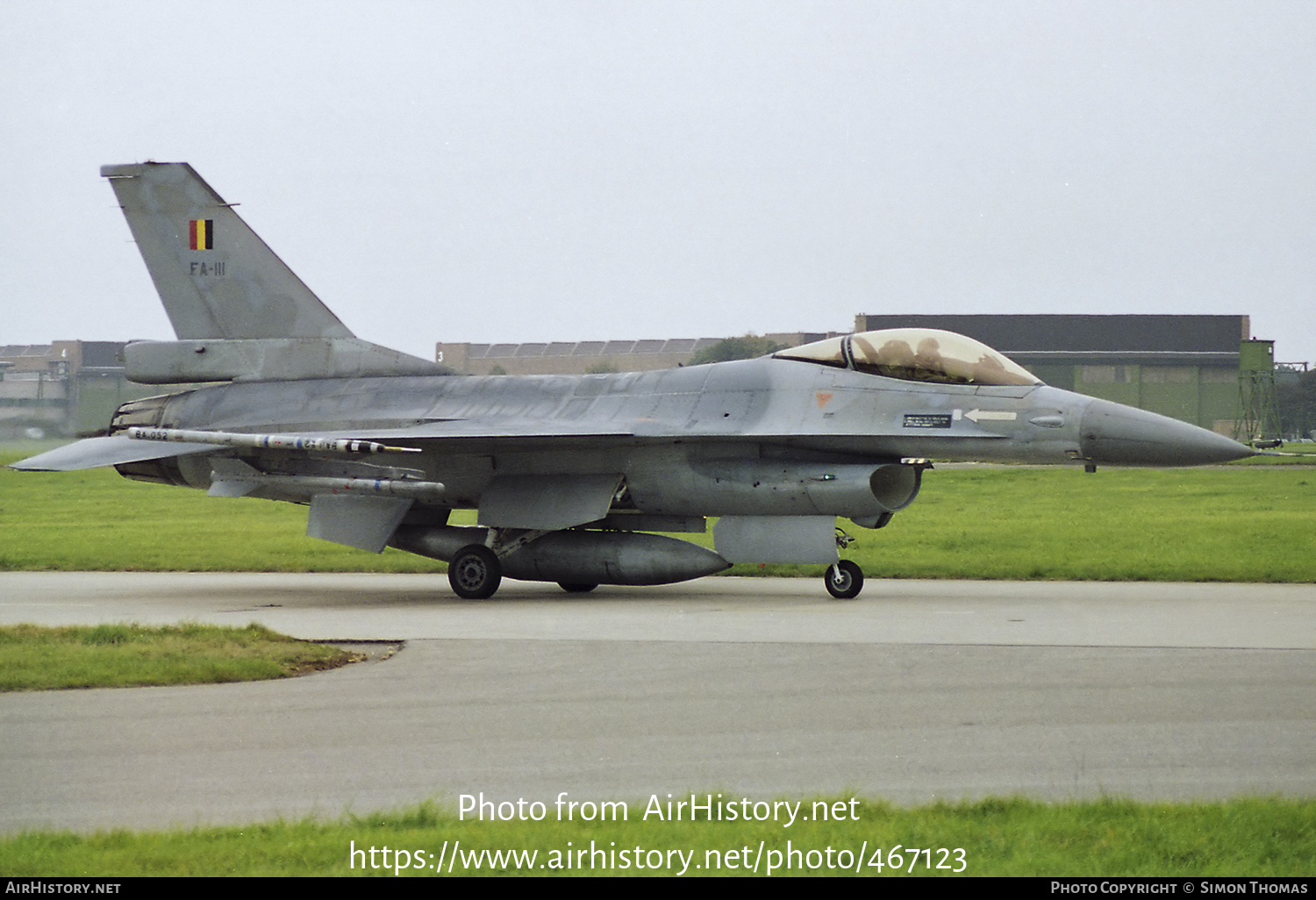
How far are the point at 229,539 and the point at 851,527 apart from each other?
32.6 feet

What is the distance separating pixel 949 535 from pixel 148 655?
13691 millimetres

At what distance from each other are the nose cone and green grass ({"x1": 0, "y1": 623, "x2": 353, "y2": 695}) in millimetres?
7253

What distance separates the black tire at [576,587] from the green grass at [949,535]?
279 cm

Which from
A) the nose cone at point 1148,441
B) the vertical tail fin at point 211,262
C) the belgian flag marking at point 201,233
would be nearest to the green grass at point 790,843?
the nose cone at point 1148,441

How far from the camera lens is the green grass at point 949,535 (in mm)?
16234

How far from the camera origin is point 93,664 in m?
8.26

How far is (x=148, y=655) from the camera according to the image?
8555 millimetres

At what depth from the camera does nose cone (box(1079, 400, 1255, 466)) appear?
40.4 feet

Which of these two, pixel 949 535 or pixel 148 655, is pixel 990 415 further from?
pixel 148 655

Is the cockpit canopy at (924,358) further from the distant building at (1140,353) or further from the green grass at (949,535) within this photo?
the distant building at (1140,353)

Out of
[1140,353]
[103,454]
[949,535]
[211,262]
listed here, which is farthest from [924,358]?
[1140,353]

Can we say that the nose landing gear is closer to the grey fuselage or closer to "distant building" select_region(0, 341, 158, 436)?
the grey fuselage

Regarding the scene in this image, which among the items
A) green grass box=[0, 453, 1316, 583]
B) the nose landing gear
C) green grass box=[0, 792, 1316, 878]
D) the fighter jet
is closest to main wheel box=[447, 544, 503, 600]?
the fighter jet

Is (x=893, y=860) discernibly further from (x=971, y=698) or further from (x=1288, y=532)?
(x=1288, y=532)
